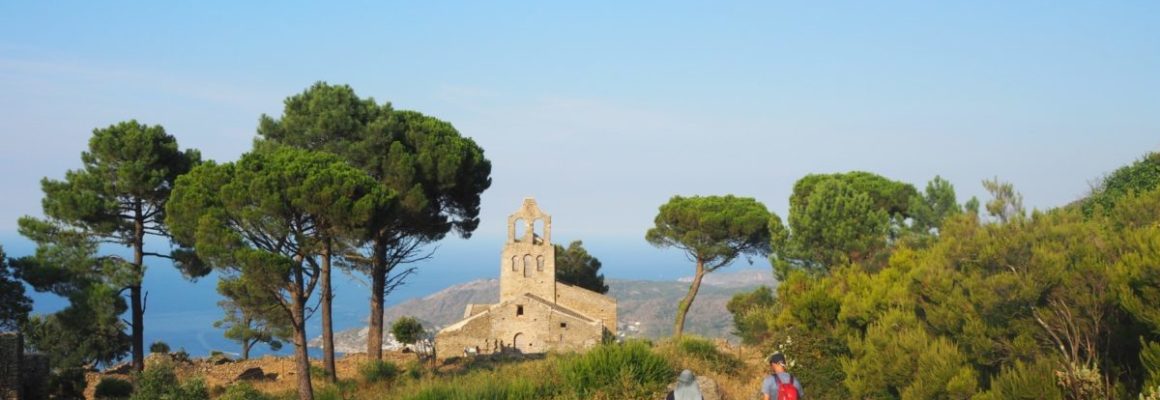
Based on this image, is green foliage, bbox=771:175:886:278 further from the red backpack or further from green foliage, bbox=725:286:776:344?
the red backpack

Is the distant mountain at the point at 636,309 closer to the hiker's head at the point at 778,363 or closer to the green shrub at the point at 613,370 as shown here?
the green shrub at the point at 613,370

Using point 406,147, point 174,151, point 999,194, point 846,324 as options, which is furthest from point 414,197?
point 999,194

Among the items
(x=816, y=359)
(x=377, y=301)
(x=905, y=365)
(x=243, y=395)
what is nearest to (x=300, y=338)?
(x=243, y=395)

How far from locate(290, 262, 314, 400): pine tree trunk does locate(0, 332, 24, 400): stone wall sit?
16.5 feet

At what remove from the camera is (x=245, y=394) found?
1652cm

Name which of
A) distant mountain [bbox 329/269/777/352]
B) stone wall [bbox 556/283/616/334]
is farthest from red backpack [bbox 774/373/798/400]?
distant mountain [bbox 329/269/777/352]

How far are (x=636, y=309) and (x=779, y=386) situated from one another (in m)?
A: 115

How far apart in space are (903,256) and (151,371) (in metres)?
15.9

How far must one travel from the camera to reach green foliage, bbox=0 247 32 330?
21.4 m

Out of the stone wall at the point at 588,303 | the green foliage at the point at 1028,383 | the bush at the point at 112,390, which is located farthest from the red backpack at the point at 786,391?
the stone wall at the point at 588,303

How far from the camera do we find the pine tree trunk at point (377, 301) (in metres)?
27.4

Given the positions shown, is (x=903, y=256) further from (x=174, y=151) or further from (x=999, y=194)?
(x=174, y=151)

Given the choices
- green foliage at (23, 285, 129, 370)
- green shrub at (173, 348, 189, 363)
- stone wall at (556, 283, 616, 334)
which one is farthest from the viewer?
stone wall at (556, 283, 616, 334)

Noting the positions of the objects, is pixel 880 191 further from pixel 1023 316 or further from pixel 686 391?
pixel 686 391
